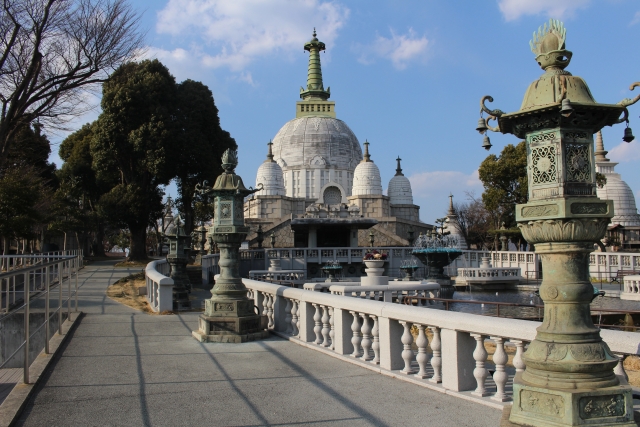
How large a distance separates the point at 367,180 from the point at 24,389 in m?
54.6

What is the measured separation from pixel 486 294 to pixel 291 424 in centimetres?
2181

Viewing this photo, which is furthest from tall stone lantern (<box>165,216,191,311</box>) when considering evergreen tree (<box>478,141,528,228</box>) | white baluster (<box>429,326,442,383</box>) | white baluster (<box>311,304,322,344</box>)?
evergreen tree (<box>478,141,528,228</box>)

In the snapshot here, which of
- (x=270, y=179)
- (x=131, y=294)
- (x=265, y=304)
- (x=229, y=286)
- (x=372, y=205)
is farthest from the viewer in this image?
(x=270, y=179)

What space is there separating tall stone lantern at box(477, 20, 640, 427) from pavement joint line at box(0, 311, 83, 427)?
14.9 feet

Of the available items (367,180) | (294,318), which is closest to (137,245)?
(367,180)

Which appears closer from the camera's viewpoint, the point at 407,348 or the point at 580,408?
the point at 580,408

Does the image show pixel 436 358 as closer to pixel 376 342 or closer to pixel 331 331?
pixel 376 342

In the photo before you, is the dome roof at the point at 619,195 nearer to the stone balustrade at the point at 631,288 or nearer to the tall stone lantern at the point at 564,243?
the stone balustrade at the point at 631,288

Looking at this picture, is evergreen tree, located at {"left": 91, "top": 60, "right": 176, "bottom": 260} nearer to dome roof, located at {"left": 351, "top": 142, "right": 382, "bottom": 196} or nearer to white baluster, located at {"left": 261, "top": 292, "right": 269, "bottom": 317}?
white baluster, located at {"left": 261, "top": 292, "right": 269, "bottom": 317}

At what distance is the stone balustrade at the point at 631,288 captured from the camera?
2064 cm

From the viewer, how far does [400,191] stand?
63125 mm

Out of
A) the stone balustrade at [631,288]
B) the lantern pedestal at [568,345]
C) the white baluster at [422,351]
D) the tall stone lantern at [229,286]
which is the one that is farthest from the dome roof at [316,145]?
the lantern pedestal at [568,345]

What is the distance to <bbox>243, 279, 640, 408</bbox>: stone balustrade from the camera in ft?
17.6

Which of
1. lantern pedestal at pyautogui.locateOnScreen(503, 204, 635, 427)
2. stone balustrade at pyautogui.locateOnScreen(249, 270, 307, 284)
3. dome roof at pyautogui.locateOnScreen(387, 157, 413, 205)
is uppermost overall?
dome roof at pyautogui.locateOnScreen(387, 157, 413, 205)
